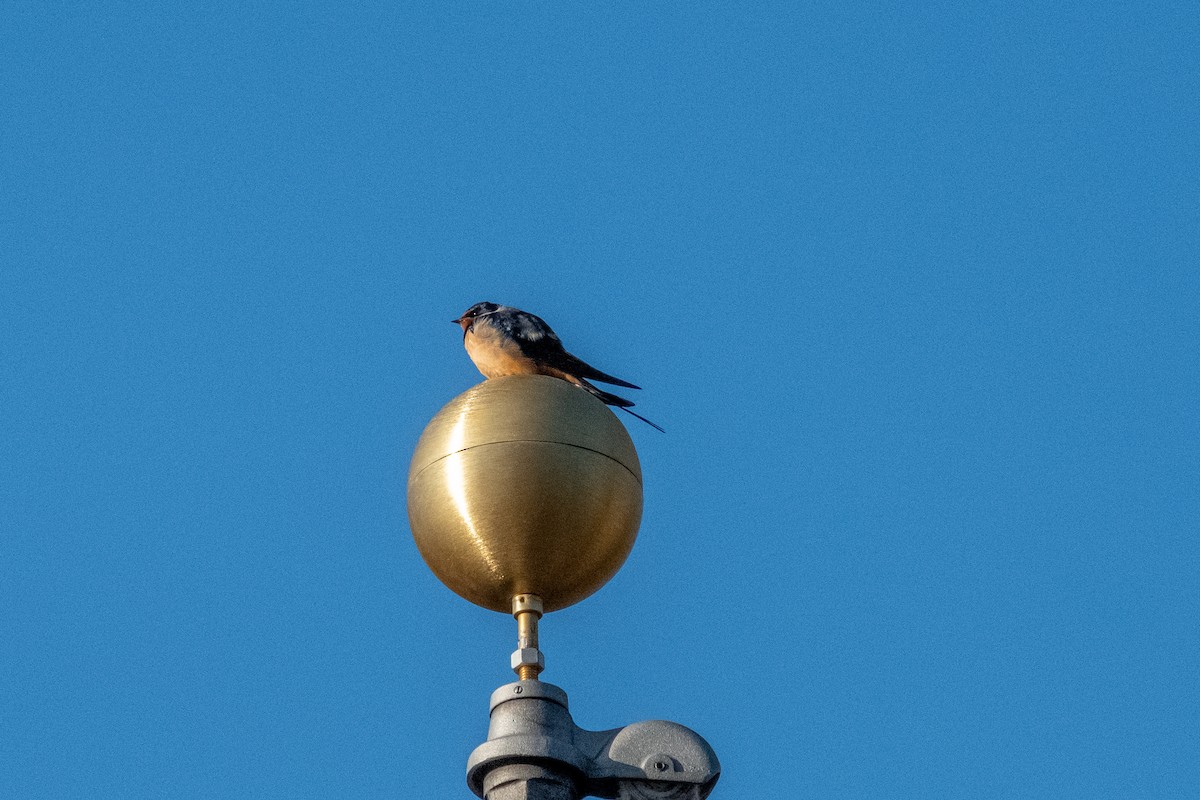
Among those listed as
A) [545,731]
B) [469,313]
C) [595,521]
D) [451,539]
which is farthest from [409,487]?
[469,313]

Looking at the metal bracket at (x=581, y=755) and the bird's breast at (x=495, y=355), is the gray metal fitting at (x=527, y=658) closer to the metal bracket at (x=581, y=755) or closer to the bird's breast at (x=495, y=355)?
the metal bracket at (x=581, y=755)

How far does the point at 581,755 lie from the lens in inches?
167

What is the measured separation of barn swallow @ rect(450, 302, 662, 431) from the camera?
6250mm

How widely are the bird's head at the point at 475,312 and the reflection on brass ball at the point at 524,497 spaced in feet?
6.17

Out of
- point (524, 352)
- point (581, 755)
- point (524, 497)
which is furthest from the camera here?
point (524, 352)

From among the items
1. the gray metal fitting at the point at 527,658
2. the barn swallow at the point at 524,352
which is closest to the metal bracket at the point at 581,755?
the gray metal fitting at the point at 527,658

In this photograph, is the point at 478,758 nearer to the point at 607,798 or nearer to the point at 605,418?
the point at 607,798

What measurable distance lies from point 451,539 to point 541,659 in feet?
1.42

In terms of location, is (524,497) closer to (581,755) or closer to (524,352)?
(581,755)

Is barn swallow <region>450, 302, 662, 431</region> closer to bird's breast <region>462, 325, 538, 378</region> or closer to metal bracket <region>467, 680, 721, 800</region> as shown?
bird's breast <region>462, 325, 538, 378</region>

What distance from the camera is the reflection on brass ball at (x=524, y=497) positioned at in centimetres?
465

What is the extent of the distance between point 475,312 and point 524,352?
3.69 feet

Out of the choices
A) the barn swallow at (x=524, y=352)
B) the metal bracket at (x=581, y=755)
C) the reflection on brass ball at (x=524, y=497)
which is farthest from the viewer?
the barn swallow at (x=524, y=352)

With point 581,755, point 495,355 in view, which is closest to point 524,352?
point 495,355
